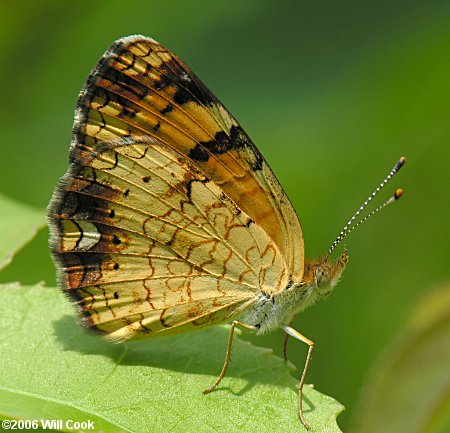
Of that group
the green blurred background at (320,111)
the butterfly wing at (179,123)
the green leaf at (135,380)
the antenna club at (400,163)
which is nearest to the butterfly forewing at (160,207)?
the butterfly wing at (179,123)

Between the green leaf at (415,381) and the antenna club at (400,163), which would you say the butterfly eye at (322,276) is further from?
the antenna club at (400,163)

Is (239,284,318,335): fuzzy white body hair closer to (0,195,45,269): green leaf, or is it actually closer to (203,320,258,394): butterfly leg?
(203,320,258,394): butterfly leg

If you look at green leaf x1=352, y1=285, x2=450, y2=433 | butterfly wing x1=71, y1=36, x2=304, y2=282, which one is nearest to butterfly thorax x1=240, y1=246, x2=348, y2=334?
butterfly wing x1=71, y1=36, x2=304, y2=282

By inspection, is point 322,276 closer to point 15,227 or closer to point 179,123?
point 179,123

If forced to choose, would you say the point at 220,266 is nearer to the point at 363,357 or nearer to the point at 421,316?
the point at 421,316

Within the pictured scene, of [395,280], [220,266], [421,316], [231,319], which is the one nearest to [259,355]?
[231,319]

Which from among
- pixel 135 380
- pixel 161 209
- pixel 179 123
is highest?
pixel 179 123

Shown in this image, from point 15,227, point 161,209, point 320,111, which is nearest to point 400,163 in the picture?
point 161,209
